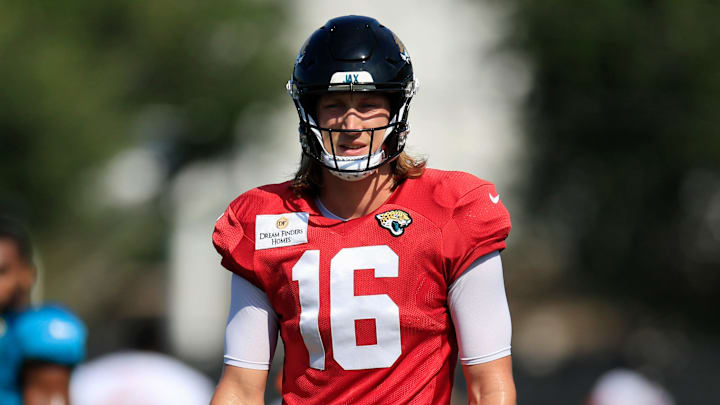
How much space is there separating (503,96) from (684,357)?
6.22 meters

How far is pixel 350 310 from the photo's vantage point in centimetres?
309

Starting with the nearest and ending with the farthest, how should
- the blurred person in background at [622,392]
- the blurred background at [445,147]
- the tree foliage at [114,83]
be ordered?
1. the blurred person in background at [622,392]
2. the blurred background at [445,147]
3. the tree foliage at [114,83]

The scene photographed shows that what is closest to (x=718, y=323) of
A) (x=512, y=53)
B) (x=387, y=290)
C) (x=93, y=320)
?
(x=512, y=53)

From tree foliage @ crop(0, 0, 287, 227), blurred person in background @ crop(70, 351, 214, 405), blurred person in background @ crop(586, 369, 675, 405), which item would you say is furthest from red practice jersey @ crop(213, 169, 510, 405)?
tree foliage @ crop(0, 0, 287, 227)

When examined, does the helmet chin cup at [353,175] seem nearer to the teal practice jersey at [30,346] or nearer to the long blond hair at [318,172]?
the long blond hair at [318,172]

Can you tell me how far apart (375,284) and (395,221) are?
20 cm

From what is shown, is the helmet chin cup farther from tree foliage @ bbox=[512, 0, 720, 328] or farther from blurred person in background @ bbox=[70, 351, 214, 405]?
tree foliage @ bbox=[512, 0, 720, 328]

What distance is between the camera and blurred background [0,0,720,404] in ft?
56.8

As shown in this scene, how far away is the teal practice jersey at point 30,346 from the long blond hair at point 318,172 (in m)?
2.03

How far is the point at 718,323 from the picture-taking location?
18.8 metres

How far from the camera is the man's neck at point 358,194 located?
129 inches

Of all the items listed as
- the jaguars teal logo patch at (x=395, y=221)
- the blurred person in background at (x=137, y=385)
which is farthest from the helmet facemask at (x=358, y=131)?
the blurred person in background at (x=137, y=385)

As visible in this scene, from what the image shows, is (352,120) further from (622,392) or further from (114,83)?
(114,83)

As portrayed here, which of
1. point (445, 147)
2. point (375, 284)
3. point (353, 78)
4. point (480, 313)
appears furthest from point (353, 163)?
point (445, 147)
